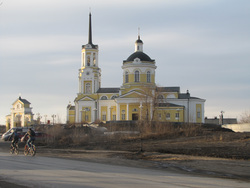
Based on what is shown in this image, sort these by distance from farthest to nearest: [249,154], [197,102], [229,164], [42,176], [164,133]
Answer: [197,102], [164,133], [249,154], [229,164], [42,176]

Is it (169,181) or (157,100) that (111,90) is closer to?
(157,100)

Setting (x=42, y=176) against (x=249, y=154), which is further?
(x=249, y=154)

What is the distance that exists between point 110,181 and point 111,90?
2620 inches

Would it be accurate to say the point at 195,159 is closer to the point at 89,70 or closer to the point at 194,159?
the point at 194,159

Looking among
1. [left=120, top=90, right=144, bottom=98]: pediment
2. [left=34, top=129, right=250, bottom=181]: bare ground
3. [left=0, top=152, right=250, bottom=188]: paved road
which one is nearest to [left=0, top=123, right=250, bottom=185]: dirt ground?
[left=34, top=129, right=250, bottom=181]: bare ground

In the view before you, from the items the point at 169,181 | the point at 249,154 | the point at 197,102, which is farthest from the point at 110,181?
the point at 197,102

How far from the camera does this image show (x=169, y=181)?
515 inches

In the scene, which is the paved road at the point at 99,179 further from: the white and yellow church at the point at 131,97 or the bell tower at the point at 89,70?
the bell tower at the point at 89,70

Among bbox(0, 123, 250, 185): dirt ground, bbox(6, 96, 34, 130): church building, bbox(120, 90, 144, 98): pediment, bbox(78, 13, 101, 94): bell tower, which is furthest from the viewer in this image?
bbox(6, 96, 34, 130): church building

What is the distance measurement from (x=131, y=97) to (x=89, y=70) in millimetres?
12943

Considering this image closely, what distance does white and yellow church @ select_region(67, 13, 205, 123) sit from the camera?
68.2 meters

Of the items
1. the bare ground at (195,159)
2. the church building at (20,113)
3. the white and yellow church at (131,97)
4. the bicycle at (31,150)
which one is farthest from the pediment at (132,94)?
the bicycle at (31,150)

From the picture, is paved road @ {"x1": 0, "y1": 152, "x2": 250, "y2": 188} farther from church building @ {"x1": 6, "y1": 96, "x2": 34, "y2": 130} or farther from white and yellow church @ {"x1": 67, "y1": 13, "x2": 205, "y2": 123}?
church building @ {"x1": 6, "y1": 96, "x2": 34, "y2": 130}

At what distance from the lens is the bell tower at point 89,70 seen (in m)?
77.6
